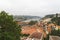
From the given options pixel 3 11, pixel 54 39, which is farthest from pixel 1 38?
pixel 54 39

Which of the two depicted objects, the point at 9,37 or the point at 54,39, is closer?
the point at 9,37

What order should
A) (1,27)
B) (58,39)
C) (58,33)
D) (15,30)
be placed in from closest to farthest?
(1,27), (15,30), (58,39), (58,33)

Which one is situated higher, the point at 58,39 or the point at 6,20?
the point at 6,20

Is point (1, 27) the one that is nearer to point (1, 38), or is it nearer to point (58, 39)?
point (1, 38)

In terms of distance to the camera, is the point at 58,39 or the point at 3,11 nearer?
the point at 3,11

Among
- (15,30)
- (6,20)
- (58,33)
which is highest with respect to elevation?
(6,20)

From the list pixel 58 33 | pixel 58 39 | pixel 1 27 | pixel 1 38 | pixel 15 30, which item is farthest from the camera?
pixel 58 33

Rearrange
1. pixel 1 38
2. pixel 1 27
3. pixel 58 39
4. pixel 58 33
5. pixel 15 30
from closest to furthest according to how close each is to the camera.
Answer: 1. pixel 1 38
2. pixel 1 27
3. pixel 15 30
4. pixel 58 39
5. pixel 58 33

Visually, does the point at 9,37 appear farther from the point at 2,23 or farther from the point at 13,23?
the point at 13,23

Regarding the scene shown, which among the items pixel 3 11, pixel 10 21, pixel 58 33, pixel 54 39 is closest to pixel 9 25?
pixel 10 21
